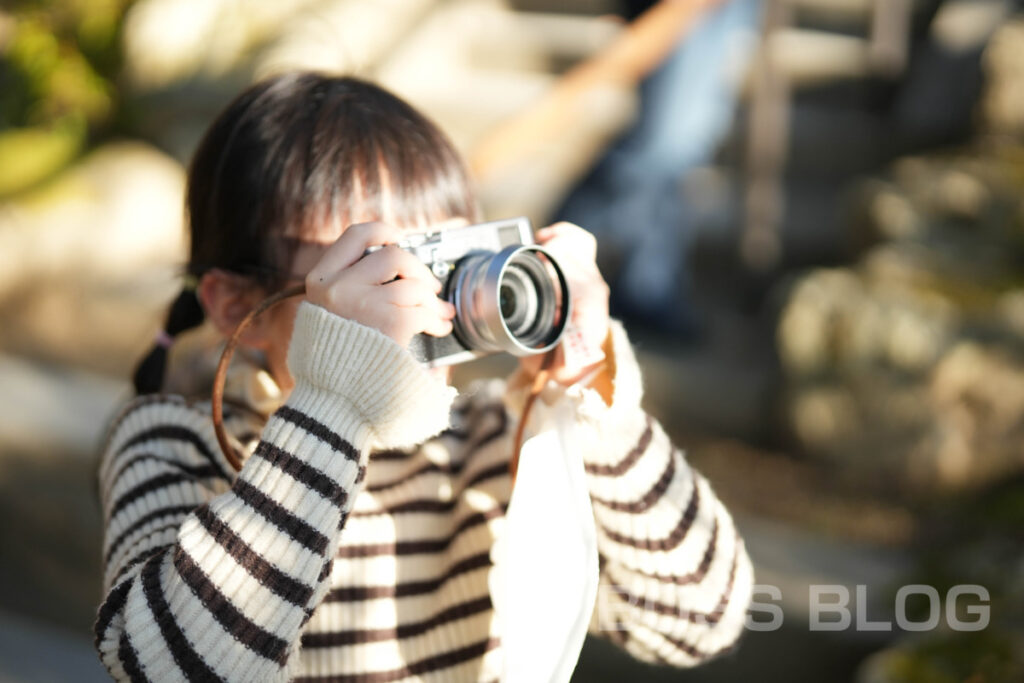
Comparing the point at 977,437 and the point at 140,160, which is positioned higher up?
the point at 140,160

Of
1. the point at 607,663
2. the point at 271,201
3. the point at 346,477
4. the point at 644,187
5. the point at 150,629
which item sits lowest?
the point at 607,663

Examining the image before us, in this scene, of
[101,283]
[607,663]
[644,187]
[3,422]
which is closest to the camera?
[607,663]

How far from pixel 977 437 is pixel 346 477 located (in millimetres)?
1922

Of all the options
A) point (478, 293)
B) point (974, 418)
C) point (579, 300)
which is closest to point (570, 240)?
point (579, 300)

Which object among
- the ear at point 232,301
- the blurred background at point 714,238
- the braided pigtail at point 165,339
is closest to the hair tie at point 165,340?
the braided pigtail at point 165,339

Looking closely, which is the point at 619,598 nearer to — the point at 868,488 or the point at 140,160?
the point at 868,488

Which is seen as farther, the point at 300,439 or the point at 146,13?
the point at 146,13

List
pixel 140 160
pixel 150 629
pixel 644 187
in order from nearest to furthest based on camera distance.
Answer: pixel 150 629 < pixel 644 187 < pixel 140 160

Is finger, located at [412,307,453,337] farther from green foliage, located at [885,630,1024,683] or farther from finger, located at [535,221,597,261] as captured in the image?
green foliage, located at [885,630,1024,683]

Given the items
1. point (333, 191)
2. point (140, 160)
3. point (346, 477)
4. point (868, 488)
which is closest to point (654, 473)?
point (346, 477)

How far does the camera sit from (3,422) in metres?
2.58

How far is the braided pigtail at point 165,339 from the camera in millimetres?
1213

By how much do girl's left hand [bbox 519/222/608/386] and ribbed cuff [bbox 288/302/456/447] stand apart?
18 cm

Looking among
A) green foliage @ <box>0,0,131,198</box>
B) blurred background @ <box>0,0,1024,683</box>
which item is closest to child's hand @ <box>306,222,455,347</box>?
blurred background @ <box>0,0,1024,683</box>
